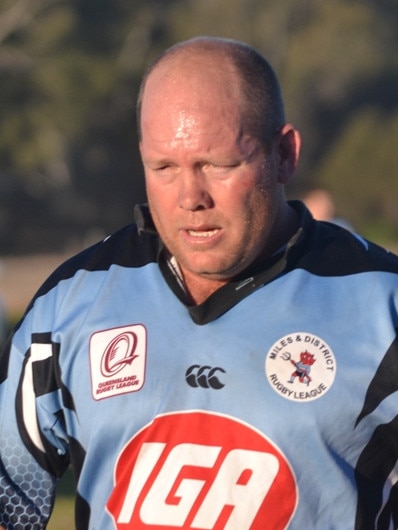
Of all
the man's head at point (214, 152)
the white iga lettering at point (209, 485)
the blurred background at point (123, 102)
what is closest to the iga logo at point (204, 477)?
the white iga lettering at point (209, 485)

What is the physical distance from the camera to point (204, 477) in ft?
9.47

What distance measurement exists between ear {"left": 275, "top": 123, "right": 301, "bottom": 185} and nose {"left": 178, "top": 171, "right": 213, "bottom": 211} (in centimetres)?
25

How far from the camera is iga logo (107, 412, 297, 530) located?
2.87m

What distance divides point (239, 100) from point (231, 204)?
243 mm

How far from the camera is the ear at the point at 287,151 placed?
306cm

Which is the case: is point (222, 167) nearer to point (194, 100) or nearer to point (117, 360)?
point (194, 100)

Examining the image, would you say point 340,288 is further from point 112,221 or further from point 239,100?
point 112,221

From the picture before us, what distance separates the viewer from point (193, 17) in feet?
136

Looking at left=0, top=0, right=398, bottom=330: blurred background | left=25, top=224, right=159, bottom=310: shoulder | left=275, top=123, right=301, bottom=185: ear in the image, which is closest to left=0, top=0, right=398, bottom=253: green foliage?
left=0, top=0, right=398, bottom=330: blurred background

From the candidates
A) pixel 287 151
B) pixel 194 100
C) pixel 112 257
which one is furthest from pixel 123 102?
pixel 194 100

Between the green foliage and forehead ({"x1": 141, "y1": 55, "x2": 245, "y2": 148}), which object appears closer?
forehead ({"x1": 141, "y1": 55, "x2": 245, "y2": 148})

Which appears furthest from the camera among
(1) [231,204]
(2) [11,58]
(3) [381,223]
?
(3) [381,223]

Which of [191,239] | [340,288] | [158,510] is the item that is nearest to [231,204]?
[191,239]

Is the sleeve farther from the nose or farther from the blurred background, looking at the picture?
the blurred background
